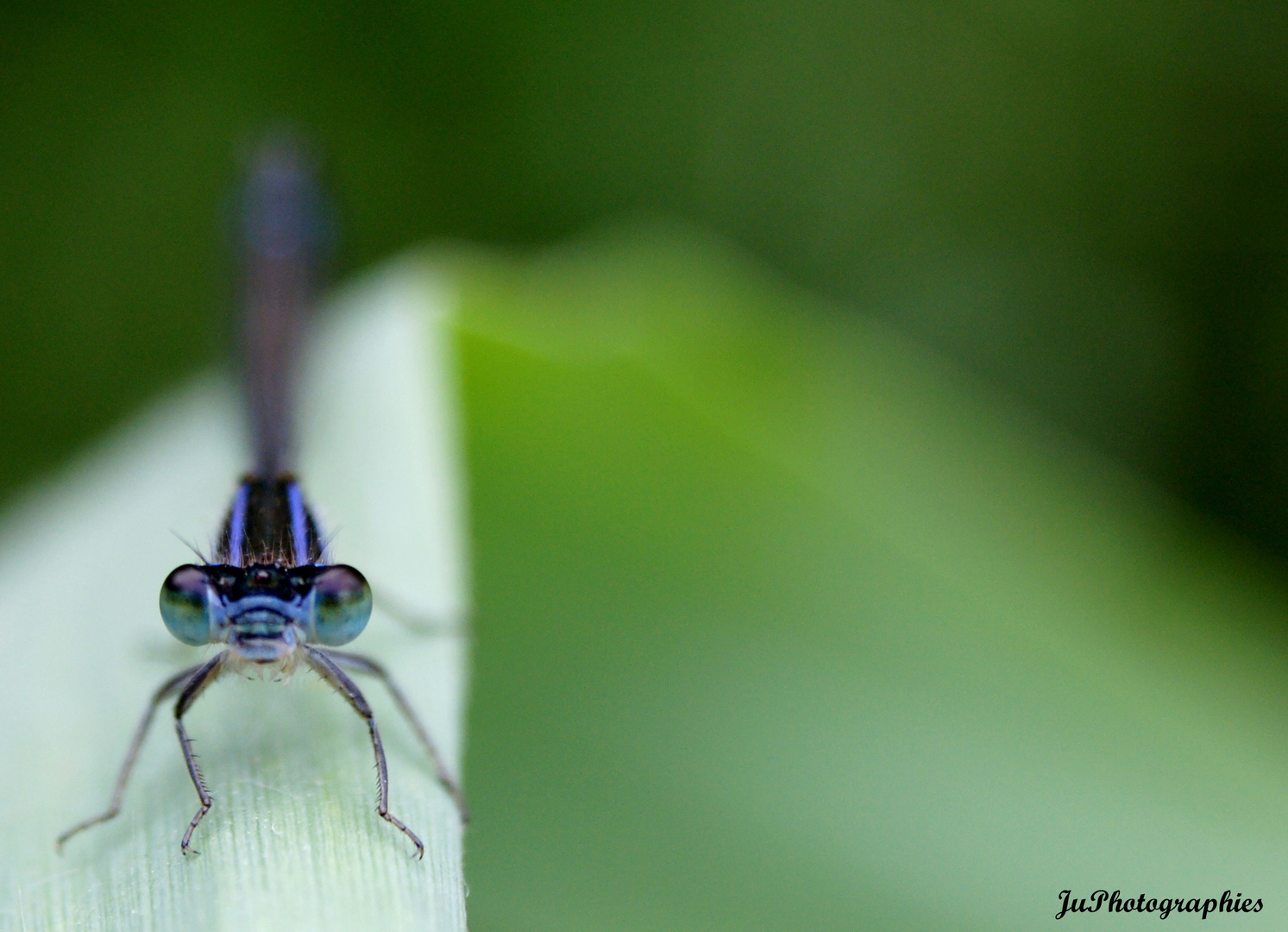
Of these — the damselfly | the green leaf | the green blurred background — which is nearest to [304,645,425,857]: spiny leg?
the damselfly

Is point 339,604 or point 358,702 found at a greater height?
point 339,604

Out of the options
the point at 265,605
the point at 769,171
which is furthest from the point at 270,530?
the point at 769,171

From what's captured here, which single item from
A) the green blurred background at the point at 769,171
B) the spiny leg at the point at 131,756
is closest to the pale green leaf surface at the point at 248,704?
the spiny leg at the point at 131,756

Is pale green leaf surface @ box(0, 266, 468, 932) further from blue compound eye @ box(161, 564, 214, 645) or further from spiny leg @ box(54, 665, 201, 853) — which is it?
blue compound eye @ box(161, 564, 214, 645)

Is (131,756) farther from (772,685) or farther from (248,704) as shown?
(772,685)

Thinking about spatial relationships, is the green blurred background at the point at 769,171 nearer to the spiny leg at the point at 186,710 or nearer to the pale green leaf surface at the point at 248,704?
the pale green leaf surface at the point at 248,704

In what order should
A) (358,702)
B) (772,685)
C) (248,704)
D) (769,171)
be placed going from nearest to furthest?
(358,702) < (248,704) < (772,685) < (769,171)

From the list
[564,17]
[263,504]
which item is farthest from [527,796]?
[564,17]
